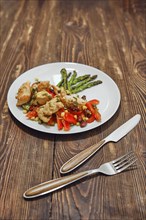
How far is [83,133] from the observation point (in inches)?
49.9

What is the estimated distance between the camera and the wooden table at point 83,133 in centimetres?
100

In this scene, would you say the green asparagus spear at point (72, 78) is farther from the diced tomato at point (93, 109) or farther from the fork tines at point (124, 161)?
the fork tines at point (124, 161)

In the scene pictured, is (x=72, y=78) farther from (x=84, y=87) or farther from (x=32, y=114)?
(x=32, y=114)

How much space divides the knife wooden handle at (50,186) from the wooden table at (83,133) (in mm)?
23

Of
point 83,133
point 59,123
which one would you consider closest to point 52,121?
point 59,123

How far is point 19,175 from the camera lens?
3.59 feet

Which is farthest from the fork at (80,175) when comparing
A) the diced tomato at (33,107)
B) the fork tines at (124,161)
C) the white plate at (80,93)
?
the diced tomato at (33,107)

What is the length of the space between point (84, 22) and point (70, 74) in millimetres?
796

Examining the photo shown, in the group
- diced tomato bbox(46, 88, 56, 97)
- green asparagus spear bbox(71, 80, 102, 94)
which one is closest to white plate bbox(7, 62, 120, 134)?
green asparagus spear bbox(71, 80, 102, 94)

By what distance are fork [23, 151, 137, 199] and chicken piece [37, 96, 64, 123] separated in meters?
0.30

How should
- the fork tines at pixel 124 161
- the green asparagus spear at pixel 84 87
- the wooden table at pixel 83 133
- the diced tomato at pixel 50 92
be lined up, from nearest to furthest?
the wooden table at pixel 83 133 → the fork tines at pixel 124 161 → the diced tomato at pixel 50 92 → the green asparagus spear at pixel 84 87

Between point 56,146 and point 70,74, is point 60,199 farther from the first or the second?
point 70,74

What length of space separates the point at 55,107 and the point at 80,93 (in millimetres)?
276

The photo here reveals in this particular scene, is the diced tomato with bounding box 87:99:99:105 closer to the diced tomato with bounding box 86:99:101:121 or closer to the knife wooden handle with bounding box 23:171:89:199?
the diced tomato with bounding box 86:99:101:121
